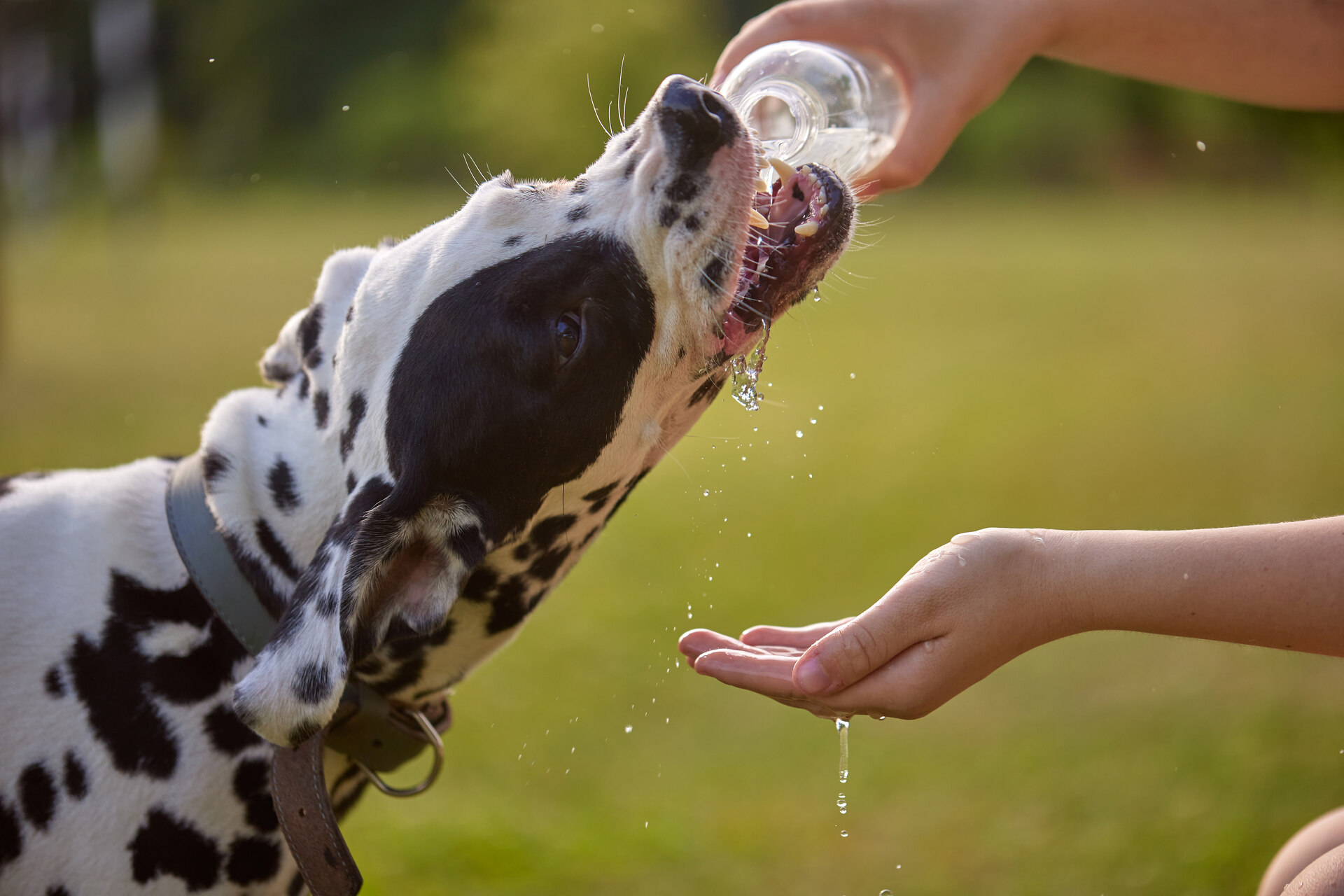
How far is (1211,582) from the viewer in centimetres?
197

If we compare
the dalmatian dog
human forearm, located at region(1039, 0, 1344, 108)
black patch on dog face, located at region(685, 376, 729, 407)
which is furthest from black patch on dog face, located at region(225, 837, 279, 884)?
human forearm, located at region(1039, 0, 1344, 108)

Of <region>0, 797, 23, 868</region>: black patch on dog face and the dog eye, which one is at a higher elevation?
the dog eye

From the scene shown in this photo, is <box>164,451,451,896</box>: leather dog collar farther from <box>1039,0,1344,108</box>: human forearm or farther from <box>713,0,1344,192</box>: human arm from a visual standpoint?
<box>1039,0,1344,108</box>: human forearm

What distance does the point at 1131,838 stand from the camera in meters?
3.62

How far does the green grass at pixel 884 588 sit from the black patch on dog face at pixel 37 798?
5.01 ft

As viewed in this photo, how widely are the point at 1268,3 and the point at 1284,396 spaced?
7023 millimetres

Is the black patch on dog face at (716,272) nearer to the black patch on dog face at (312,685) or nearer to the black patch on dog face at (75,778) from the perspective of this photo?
the black patch on dog face at (312,685)

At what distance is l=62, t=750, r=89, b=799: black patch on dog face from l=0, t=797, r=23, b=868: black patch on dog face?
0.11 meters

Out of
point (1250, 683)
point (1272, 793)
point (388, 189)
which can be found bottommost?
point (388, 189)

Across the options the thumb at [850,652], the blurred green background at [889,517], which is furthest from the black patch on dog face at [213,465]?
the blurred green background at [889,517]

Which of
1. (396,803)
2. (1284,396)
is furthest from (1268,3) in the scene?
(1284,396)

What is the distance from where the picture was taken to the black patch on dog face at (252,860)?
2230 mm

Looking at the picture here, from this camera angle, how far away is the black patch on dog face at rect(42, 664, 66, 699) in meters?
2.21

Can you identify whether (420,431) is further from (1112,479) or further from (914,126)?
(1112,479)
